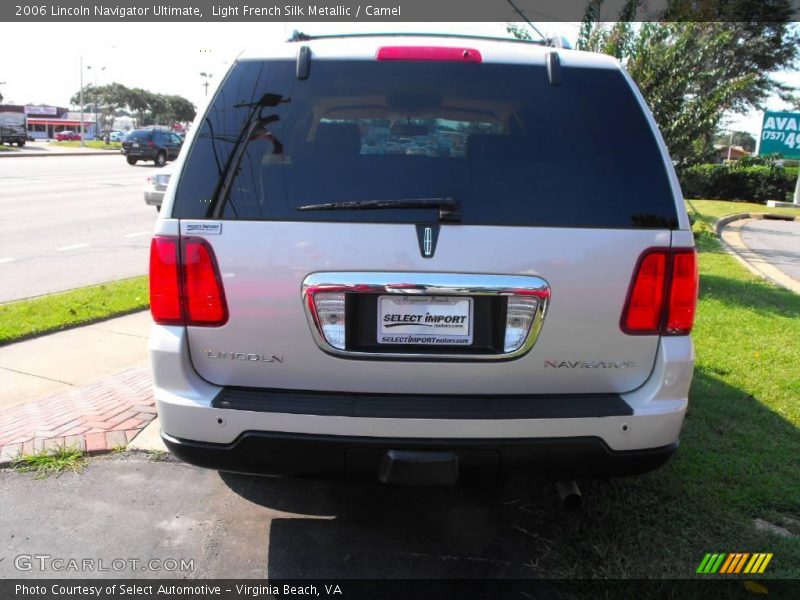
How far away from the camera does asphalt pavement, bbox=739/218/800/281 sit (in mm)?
11594

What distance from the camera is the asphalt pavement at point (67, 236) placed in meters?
8.15

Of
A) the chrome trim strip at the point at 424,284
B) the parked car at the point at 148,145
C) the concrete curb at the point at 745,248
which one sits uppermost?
the parked car at the point at 148,145

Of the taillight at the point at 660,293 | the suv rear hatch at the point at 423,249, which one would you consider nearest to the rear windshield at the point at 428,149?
the suv rear hatch at the point at 423,249

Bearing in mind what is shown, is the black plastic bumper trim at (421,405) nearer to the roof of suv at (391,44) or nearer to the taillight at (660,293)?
the taillight at (660,293)

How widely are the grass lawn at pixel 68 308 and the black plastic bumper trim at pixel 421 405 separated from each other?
13.5 ft

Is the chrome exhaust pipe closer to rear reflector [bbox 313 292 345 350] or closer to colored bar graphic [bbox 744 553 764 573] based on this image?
colored bar graphic [bbox 744 553 764 573]

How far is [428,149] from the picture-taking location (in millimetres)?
2645

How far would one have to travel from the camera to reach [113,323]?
6254mm

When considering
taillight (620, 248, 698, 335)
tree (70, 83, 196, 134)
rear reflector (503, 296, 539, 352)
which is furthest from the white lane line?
tree (70, 83, 196, 134)

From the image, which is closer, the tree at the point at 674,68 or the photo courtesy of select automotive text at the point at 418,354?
the photo courtesy of select automotive text at the point at 418,354

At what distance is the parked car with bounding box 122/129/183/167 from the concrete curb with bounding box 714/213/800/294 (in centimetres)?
2588

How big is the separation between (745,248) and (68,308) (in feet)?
40.6

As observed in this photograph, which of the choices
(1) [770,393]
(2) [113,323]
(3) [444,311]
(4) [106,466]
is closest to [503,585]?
(3) [444,311]

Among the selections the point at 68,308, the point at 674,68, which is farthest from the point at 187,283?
the point at 674,68
